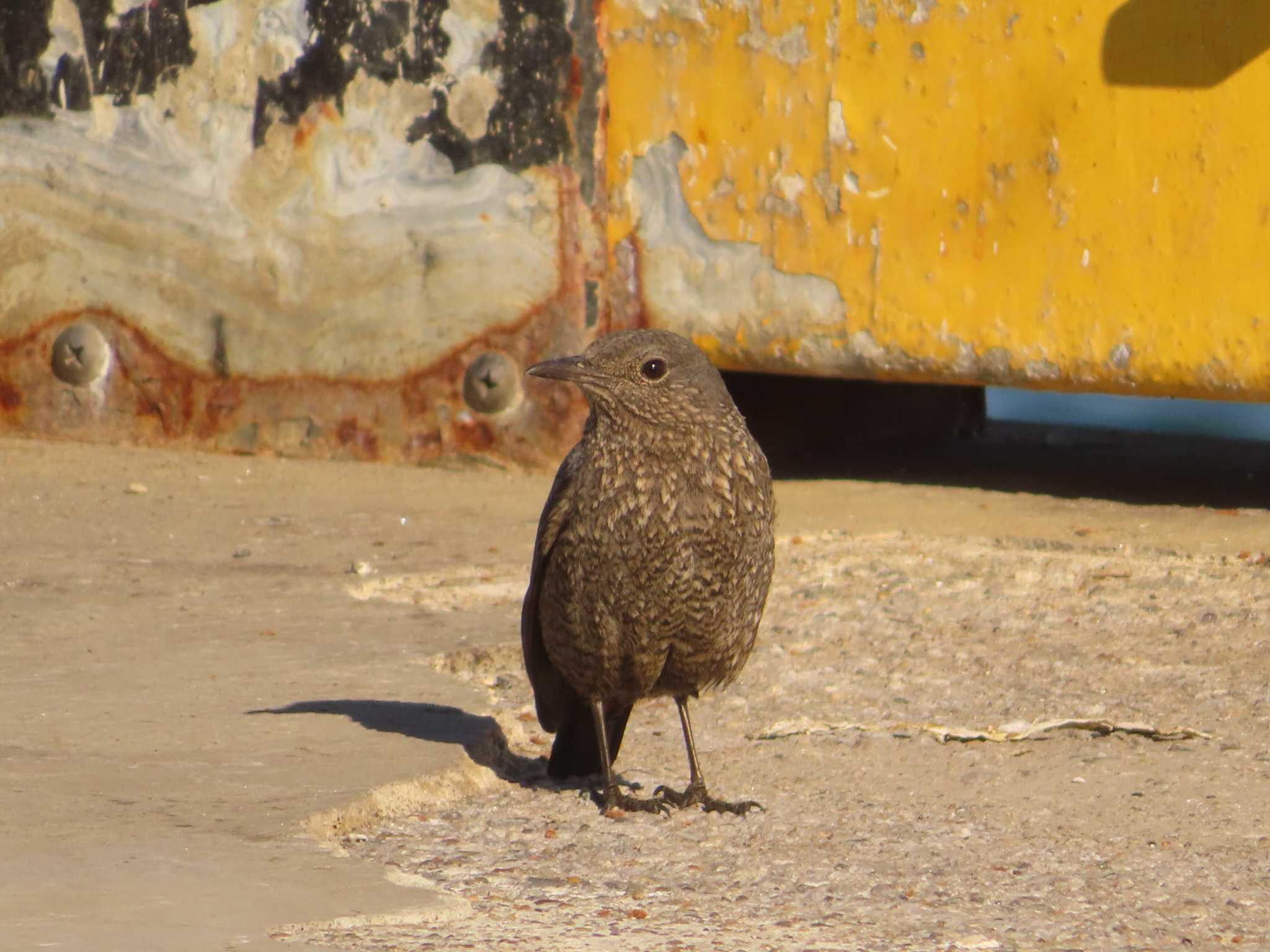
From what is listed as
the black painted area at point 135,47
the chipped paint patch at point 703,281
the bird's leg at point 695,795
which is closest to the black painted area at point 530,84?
the chipped paint patch at point 703,281

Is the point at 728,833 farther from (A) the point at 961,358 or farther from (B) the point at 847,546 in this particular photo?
(A) the point at 961,358

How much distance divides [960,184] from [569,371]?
343 centimetres

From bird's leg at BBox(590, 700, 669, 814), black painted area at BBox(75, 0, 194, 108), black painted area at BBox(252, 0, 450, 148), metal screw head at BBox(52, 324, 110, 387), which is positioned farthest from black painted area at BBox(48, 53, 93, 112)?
bird's leg at BBox(590, 700, 669, 814)

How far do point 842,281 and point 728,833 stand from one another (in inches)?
149

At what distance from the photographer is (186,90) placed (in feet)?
26.2

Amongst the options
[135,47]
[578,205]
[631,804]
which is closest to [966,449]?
[578,205]

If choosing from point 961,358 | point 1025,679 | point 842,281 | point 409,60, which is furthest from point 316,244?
point 1025,679

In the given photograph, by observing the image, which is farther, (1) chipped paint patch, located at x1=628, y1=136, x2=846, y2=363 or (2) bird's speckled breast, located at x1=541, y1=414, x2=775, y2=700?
(1) chipped paint patch, located at x1=628, y1=136, x2=846, y2=363

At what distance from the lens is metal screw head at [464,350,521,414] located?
303 inches

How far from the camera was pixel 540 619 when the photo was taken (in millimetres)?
4266

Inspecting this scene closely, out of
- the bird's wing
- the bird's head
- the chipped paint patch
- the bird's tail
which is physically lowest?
the bird's tail

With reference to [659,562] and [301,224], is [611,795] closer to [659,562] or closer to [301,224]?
[659,562]

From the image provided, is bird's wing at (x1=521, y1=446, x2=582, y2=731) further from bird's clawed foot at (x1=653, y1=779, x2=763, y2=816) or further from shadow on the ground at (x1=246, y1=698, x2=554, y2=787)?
bird's clawed foot at (x1=653, y1=779, x2=763, y2=816)

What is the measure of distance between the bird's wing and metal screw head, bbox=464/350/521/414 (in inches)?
133
